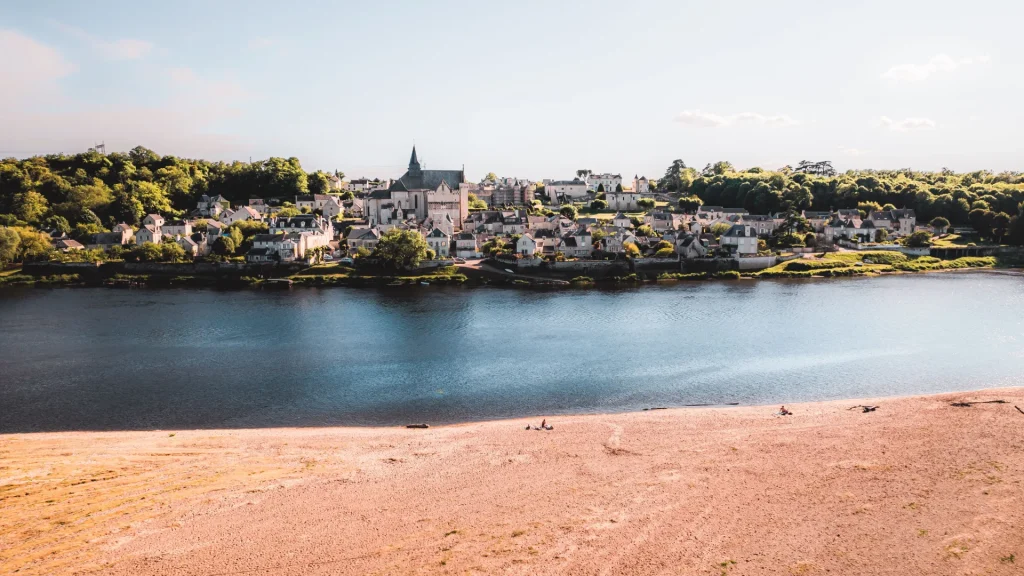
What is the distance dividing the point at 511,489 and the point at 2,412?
15.6 meters

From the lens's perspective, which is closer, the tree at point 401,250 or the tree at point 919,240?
the tree at point 401,250

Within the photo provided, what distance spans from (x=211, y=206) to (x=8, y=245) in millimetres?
21799

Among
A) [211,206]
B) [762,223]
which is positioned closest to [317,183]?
[211,206]

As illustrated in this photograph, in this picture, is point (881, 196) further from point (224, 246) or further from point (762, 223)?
point (224, 246)

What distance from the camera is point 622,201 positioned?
229ft

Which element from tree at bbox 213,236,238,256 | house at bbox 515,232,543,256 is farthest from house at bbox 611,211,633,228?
tree at bbox 213,236,238,256

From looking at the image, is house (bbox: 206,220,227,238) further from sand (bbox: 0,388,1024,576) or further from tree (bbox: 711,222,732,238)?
tree (bbox: 711,222,732,238)

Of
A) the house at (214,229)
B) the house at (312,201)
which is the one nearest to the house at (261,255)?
the house at (214,229)

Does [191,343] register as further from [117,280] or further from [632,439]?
[117,280]

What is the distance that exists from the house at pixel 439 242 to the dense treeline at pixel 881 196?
95.4 ft

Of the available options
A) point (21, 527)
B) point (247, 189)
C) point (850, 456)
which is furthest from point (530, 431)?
point (247, 189)

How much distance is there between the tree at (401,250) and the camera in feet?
139

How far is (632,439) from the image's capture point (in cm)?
1509

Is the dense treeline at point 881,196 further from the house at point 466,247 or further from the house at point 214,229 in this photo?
the house at point 214,229
